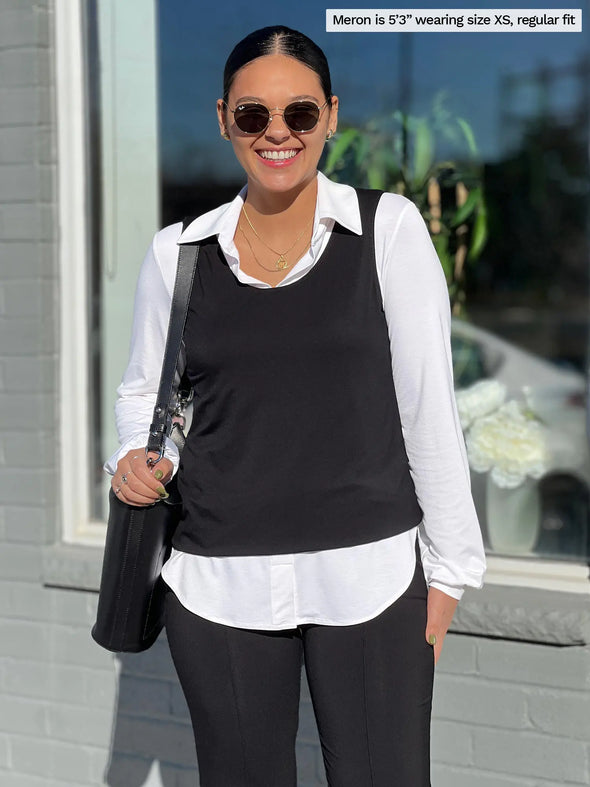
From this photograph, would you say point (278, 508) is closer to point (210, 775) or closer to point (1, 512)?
point (210, 775)

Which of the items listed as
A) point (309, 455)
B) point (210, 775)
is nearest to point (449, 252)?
point (309, 455)

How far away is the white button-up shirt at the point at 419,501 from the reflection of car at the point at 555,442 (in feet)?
4.15

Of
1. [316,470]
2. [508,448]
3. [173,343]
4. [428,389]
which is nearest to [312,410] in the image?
[316,470]

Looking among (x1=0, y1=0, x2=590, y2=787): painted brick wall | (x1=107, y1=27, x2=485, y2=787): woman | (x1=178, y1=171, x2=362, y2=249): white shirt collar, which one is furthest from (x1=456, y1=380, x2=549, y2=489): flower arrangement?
(x1=178, y1=171, x2=362, y2=249): white shirt collar

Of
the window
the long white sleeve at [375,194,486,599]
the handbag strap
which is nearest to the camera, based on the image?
the long white sleeve at [375,194,486,599]

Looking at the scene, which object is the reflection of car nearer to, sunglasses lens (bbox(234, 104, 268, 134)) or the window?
the window

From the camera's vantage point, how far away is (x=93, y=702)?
334cm

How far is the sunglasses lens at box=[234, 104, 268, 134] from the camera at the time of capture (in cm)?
193

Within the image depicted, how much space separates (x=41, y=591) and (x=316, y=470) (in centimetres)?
177

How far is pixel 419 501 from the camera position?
1955mm

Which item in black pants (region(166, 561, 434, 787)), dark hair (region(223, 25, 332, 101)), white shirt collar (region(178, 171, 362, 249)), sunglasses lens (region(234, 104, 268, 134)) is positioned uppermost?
dark hair (region(223, 25, 332, 101))

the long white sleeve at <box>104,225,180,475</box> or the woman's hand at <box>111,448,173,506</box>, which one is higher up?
the long white sleeve at <box>104,225,180,475</box>

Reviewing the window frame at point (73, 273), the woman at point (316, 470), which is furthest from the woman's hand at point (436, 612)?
the window frame at point (73, 273)

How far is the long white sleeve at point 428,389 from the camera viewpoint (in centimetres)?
185
